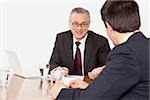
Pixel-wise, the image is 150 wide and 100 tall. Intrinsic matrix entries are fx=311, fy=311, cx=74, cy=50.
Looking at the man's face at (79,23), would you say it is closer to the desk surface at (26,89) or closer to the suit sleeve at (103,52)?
the suit sleeve at (103,52)

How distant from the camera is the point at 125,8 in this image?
Answer: 1.41 m

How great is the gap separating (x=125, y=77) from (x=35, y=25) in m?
2.84

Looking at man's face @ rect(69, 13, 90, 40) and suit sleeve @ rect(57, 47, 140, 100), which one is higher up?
man's face @ rect(69, 13, 90, 40)

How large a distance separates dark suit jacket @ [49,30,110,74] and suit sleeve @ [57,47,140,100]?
152 cm

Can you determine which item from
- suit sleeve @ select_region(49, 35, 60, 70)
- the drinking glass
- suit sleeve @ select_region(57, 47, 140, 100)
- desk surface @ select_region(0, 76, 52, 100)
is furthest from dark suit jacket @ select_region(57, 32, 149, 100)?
suit sleeve @ select_region(49, 35, 60, 70)

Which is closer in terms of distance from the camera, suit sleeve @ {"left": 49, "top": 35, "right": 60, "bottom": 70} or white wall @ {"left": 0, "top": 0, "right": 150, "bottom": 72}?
suit sleeve @ {"left": 49, "top": 35, "right": 60, "bottom": 70}

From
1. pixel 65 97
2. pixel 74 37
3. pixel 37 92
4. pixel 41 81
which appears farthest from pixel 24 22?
pixel 65 97

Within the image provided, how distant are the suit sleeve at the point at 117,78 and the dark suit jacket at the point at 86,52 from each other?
152 cm

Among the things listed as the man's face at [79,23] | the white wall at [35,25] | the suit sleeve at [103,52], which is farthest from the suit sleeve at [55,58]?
the white wall at [35,25]

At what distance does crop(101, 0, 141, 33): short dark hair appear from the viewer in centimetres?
140

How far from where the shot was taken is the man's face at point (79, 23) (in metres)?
2.83

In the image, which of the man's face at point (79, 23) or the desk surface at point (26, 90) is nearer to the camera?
the desk surface at point (26, 90)

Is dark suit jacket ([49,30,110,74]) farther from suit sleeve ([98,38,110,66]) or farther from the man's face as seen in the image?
the man's face

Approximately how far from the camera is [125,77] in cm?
127
